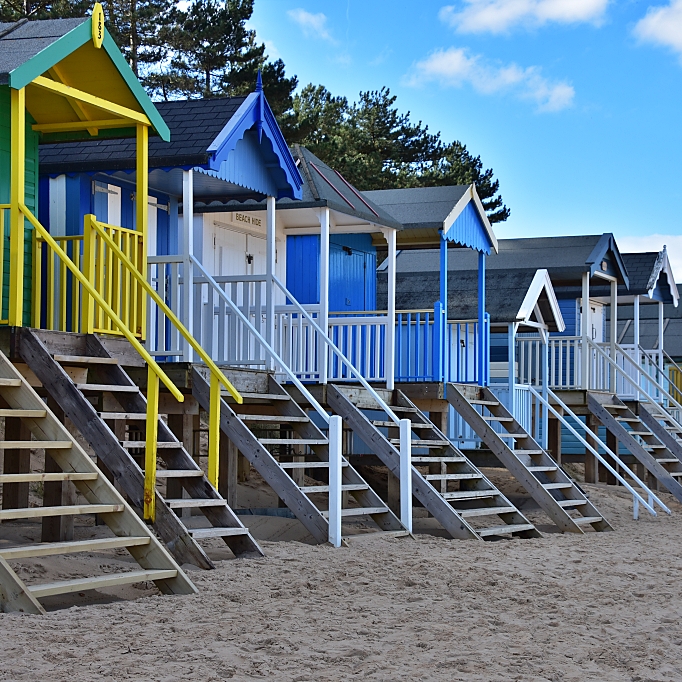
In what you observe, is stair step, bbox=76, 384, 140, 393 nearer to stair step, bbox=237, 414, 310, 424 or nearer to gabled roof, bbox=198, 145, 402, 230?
stair step, bbox=237, 414, 310, 424

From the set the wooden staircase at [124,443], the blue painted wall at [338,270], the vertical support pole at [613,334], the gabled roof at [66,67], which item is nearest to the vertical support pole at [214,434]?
the wooden staircase at [124,443]

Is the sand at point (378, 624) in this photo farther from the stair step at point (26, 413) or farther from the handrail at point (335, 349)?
the handrail at point (335, 349)

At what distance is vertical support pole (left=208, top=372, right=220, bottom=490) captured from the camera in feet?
33.0

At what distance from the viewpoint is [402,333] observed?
17.4m

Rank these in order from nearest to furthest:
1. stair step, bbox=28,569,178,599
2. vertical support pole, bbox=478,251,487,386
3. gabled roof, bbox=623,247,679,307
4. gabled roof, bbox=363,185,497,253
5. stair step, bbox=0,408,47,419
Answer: stair step, bbox=28,569,178,599 → stair step, bbox=0,408,47,419 → gabled roof, bbox=363,185,497,253 → vertical support pole, bbox=478,251,487,386 → gabled roof, bbox=623,247,679,307

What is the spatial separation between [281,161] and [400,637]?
7.48m

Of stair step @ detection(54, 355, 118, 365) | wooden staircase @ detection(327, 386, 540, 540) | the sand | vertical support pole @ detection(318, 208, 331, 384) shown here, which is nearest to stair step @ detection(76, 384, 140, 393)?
stair step @ detection(54, 355, 118, 365)

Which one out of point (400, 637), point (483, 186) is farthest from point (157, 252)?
point (483, 186)

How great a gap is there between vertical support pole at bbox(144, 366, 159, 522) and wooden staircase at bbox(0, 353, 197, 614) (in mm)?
531

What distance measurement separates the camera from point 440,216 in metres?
17.0

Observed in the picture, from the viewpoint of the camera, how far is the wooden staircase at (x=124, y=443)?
9.47 meters

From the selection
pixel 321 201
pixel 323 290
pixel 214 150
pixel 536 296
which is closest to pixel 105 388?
pixel 214 150

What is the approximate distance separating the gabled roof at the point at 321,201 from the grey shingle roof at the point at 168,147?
1.95m

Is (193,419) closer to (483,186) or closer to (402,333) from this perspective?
(402,333)
